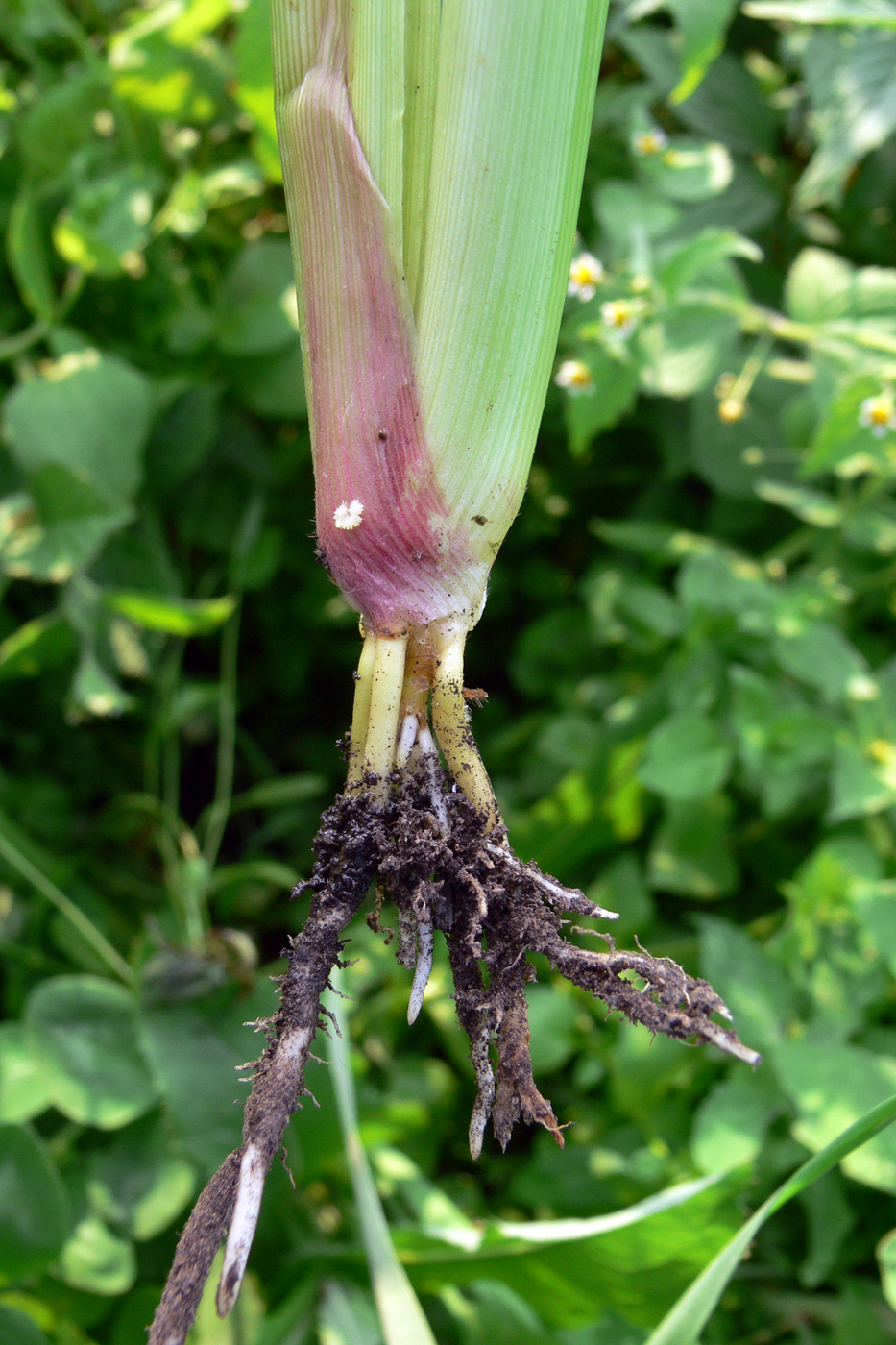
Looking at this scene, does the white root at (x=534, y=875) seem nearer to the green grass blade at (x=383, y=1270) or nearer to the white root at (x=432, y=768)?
the white root at (x=432, y=768)

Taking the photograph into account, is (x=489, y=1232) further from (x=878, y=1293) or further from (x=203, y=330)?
(x=203, y=330)

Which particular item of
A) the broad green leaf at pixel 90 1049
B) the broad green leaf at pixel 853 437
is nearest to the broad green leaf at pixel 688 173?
the broad green leaf at pixel 853 437

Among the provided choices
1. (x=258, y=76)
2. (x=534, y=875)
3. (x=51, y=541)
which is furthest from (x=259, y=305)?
(x=534, y=875)

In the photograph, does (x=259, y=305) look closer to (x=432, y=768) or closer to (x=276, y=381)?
(x=276, y=381)

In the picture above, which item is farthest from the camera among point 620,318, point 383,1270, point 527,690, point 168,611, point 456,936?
point 527,690

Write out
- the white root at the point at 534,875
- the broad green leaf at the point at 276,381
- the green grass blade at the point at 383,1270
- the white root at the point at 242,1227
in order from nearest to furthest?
the white root at the point at 242,1227 < the white root at the point at 534,875 < the green grass blade at the point at 383,1270 < the broad green leaf at the point at 276,381
